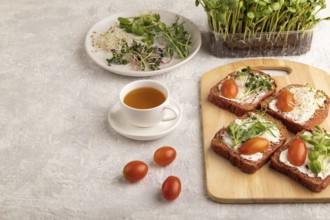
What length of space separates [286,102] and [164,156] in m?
0.65

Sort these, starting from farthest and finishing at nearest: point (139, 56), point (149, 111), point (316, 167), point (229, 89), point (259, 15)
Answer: point (139, 56), point (259, 15), point (229, 89), point (149, 111), point (316, 167)

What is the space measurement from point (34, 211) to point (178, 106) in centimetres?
86

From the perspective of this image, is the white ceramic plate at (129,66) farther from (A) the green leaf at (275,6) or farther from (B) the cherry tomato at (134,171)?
(B) the cherry tomato at (134,171)

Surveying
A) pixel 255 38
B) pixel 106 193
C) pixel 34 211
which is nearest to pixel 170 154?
pixel 106 193

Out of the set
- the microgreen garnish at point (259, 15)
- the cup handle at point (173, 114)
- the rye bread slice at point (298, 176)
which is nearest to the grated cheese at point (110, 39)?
the microgreen garnish at point (259, 15)

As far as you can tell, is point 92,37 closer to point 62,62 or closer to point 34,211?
point 62,62

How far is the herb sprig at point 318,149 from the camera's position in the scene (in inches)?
81.1

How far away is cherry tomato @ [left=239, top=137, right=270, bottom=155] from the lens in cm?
217

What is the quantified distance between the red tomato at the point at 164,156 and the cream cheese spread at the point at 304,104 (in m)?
0.56

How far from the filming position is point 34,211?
2119mm

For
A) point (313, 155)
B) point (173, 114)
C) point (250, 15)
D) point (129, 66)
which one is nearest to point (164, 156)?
point (173, 114)

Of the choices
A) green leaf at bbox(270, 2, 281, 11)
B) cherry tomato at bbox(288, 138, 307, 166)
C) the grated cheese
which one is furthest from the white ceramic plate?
cherry tomato at bbox(288, 138, 307, 166)

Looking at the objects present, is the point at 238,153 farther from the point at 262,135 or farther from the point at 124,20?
the point at 124,20

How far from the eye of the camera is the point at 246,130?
7.38ft
